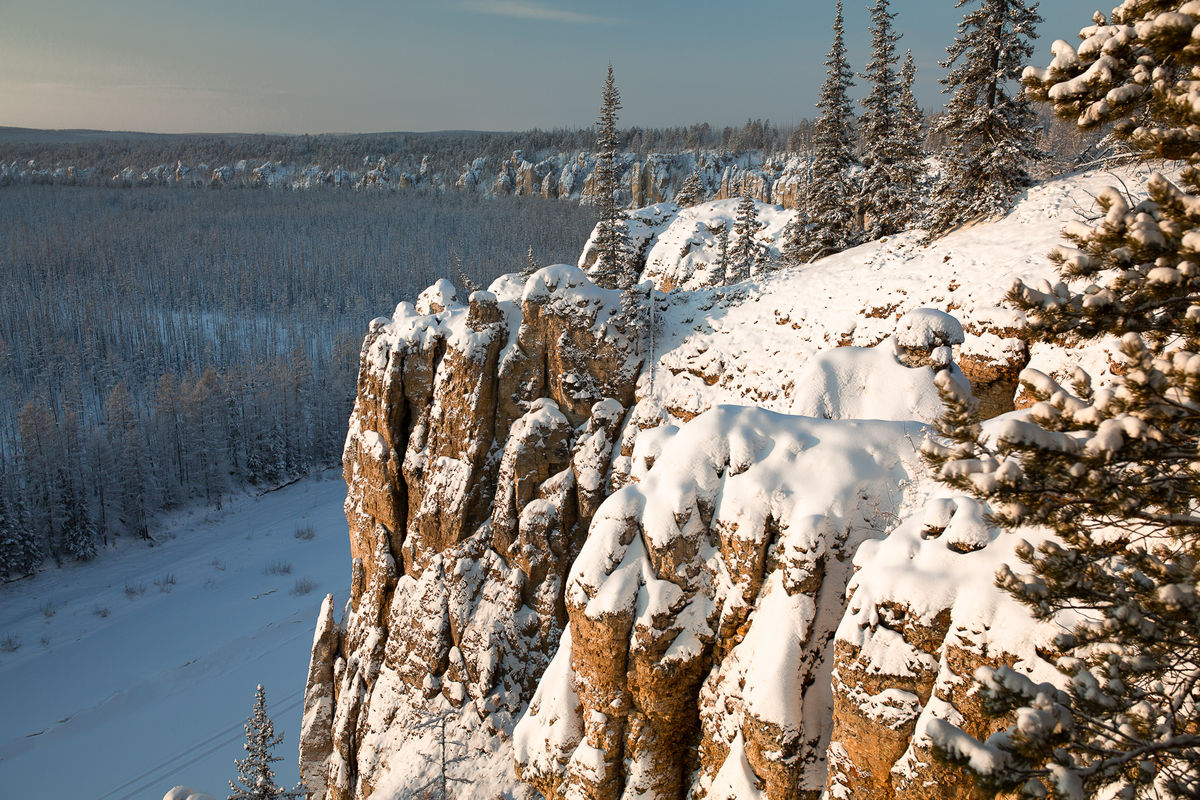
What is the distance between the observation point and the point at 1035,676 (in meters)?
8.19

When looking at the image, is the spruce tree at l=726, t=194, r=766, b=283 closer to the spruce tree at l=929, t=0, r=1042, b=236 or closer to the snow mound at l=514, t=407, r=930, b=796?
the spruce tree at l=929, t=0, r=1042, b=236

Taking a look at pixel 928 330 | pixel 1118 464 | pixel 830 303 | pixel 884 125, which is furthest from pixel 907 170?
pixel 1118 464

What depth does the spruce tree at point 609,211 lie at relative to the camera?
35750mm

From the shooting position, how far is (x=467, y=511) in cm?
2527

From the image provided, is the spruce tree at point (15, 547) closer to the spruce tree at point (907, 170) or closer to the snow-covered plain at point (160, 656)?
the snow-covered plain at point (160, 656)

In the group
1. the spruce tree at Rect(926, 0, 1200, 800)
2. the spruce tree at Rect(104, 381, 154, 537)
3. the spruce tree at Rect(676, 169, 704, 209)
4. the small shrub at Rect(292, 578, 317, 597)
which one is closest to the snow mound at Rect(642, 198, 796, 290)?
the spruce tree at Rect(676, 169, 704, 209)

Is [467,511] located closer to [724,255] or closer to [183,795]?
[183,795]

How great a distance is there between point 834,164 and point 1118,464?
33133mm

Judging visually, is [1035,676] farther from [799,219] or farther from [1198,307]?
[799,219]

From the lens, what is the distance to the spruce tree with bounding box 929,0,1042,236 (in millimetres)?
27047

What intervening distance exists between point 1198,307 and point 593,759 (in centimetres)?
1233

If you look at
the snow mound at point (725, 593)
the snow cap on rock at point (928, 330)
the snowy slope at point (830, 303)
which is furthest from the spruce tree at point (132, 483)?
the snow cap on rock at point (928, 330)

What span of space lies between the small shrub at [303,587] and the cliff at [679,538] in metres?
18.7

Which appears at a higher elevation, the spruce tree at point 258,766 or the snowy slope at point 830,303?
the snowy slope at point 830,303
